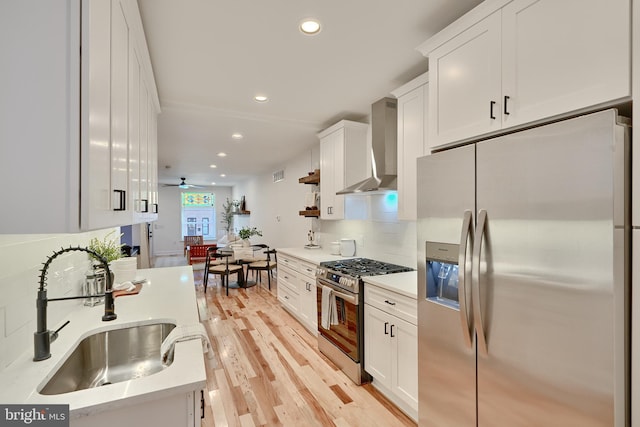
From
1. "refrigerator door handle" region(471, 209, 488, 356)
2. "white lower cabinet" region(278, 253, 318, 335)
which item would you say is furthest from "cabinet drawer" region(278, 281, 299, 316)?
"refrigerator door handle" region(471, 209, 488, 356)

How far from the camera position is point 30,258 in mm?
1285

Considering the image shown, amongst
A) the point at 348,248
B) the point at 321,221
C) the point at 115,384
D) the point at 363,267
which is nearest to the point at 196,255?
the point at 321,221

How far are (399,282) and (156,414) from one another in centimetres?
177

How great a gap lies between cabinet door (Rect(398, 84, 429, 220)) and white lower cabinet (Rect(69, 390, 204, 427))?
6.57ft

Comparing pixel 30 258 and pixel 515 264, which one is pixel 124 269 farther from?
pixel 515 264

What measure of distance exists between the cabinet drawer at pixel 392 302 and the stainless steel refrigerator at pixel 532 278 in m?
0.30

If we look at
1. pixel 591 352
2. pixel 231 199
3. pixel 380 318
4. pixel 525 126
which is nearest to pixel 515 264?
pixel 591 352

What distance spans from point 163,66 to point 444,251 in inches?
97.2

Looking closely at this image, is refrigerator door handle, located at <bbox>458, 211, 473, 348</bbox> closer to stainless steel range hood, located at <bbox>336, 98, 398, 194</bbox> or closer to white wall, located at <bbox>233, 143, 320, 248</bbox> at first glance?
stainless steel range hood, located at <bbox>336, 98, 398, 194</bbox>

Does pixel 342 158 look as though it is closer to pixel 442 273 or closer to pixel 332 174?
pixel 332 174

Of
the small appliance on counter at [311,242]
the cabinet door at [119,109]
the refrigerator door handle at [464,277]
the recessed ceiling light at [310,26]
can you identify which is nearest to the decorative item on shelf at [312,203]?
the small appliance on counter at [311,242]

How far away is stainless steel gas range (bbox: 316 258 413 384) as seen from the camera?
259 centimetres

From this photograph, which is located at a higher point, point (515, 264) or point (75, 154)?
point (75, 154)

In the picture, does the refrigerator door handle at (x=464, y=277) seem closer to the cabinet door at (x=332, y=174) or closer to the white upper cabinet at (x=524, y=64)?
the white upper cabinet at (x=524, y=64)
